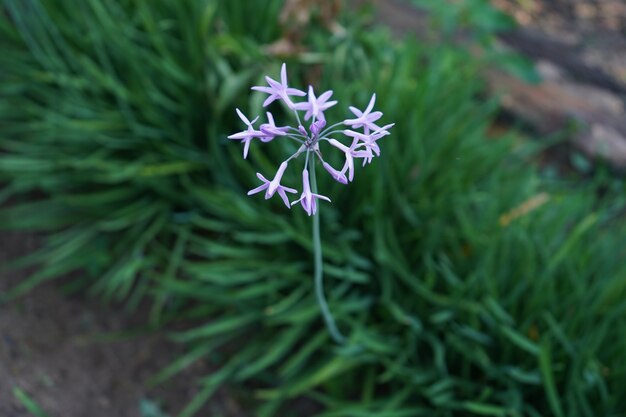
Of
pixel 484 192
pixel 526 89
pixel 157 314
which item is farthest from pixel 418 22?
pixel 157 314

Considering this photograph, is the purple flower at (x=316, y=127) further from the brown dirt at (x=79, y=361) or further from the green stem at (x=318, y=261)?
the brown dirt at (x=79, y=361)

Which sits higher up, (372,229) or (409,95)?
(409,95)

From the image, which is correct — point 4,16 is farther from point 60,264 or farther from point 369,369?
point 369,369

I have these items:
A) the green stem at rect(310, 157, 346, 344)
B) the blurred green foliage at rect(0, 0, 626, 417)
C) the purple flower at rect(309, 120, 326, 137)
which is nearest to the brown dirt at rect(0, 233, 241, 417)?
the blurred green foliage at rect(0, 0, 626, 417)

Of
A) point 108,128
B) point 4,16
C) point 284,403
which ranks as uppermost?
point 4,16

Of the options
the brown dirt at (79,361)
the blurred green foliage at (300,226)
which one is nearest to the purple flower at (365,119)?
the blurred green foliage at (300,226)

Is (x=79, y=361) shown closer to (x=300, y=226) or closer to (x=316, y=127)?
(x=300, y=226)
